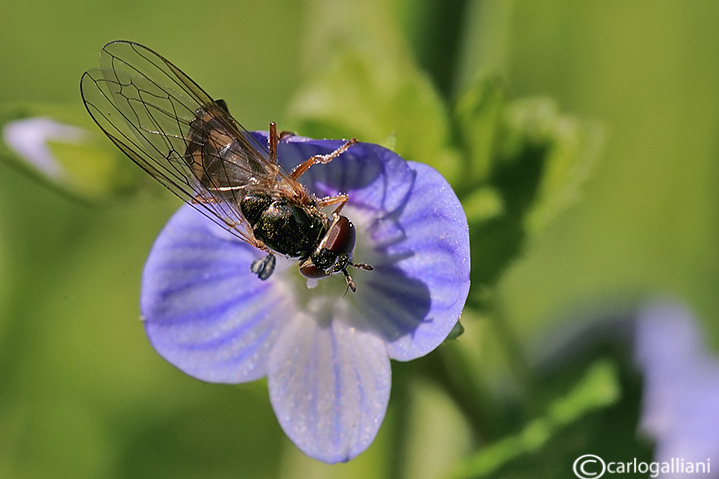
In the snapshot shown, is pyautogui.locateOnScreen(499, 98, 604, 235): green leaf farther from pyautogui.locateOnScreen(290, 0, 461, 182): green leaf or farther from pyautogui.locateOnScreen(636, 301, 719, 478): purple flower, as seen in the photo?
pyautogui.locateOnScreen(636, 301, 719, 478): purple flower

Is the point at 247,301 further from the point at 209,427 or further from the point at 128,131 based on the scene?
the point at 209,427

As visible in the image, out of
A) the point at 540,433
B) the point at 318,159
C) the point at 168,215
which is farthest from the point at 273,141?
the point at 168,215

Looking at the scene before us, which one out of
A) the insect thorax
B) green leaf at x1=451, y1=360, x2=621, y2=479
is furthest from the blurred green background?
the insect thorax

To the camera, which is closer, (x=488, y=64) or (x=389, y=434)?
(x=389, y=434)

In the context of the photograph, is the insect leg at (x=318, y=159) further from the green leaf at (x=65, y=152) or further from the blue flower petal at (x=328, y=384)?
the green leaf at (x=65, y=152)

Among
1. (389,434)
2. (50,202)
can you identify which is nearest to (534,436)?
(389,434)
